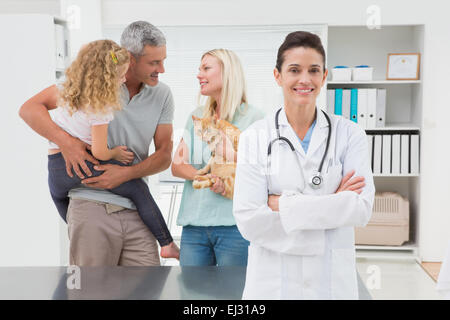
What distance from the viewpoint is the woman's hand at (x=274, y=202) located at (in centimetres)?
140

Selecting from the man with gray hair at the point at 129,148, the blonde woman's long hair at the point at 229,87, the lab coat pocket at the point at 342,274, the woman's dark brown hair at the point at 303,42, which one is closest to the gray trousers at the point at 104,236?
the man with gray hair at the point at 129,148

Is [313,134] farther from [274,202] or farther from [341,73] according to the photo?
[341,73]

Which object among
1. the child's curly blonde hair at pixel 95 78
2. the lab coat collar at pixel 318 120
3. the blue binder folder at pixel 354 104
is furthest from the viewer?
the blue binder folder at pixel 354 104

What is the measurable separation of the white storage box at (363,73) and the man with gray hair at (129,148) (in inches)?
48.0

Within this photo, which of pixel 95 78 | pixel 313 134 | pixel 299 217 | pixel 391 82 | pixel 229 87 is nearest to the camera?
pixel 299 217

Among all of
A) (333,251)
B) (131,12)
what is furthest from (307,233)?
(131,12)

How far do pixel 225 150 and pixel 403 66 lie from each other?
112 cm

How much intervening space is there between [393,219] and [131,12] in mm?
1624

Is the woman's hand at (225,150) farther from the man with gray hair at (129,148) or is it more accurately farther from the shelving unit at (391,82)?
the shelving unit at (391,82)

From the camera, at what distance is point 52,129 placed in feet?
5.90

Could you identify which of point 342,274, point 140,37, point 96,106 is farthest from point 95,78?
point 342,274

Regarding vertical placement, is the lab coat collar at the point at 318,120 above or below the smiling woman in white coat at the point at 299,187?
above
